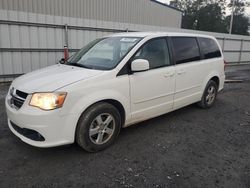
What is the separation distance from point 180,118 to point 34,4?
9517 millimetres

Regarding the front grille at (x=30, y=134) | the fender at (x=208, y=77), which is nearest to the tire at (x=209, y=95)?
the fender at (x=208, y=77)

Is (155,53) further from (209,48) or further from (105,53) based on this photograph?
(209,48)

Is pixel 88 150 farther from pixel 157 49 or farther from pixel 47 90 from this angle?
pixel 157 49

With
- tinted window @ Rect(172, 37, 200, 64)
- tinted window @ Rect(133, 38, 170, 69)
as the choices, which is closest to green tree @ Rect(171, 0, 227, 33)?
tinted window @ Rect(172, 37, 200, 64)

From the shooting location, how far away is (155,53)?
3967 millimetres

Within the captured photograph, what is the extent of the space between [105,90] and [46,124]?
0.89 metres

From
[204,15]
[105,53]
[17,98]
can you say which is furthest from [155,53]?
[204,15]

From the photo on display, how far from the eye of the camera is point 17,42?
7.39 meters

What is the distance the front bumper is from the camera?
2.78 meters

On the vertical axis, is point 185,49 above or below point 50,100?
above

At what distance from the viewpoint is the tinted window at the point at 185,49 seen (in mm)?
4341

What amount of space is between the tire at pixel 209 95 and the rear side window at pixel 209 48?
615 mm

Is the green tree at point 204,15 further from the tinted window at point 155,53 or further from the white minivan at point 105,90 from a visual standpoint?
the tinted window at point 155,53

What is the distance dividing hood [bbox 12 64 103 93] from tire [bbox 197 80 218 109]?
2942 millimetres
